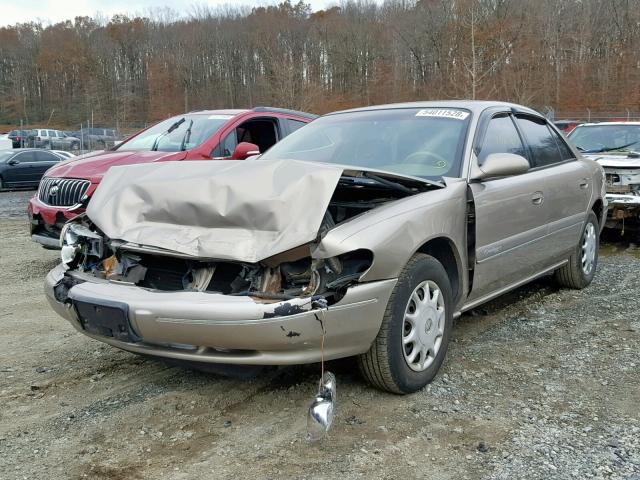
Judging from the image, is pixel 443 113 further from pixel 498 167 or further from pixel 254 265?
pixel 254 265

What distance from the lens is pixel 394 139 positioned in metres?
4.13

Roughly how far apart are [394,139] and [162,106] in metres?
77.1

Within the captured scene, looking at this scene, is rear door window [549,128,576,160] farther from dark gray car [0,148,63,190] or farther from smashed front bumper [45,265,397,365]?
dark gray car [0,148,63,190]

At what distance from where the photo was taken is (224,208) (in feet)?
9.97

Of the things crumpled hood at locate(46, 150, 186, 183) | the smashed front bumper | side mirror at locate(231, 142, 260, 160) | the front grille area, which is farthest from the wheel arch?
the front grille area

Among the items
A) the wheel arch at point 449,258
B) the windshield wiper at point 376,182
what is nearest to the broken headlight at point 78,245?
A: the windshield wiper at point 376,182

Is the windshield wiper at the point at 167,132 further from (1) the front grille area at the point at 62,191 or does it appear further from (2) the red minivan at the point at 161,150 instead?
(1) the front grille area at the point at 62,191

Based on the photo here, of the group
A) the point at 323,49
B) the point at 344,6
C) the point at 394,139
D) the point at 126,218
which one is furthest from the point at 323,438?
the point at 344,6

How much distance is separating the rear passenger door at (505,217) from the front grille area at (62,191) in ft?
12.8

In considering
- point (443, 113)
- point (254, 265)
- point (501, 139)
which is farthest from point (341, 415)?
point (501, 139)

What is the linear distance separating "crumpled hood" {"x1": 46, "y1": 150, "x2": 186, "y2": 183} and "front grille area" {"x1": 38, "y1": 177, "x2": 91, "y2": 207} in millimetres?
63

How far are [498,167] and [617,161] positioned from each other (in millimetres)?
4652

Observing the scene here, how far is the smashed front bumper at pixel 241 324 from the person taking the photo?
2.72 m

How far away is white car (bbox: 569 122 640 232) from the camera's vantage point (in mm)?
7438
